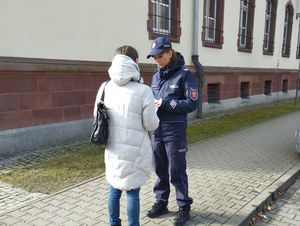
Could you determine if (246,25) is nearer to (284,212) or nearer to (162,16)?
(162,16)

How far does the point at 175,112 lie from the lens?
127 inches

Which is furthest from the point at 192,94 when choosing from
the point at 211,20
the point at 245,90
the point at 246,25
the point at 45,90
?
the point at 246,25

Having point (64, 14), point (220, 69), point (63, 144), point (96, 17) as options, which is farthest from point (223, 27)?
point (63, 144)

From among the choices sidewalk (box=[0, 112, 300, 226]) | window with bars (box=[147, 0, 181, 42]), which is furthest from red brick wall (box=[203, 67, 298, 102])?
sidewalk (box=[0, 112, 300, 226])

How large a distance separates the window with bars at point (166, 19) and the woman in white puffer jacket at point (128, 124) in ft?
20.3

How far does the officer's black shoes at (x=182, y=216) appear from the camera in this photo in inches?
134

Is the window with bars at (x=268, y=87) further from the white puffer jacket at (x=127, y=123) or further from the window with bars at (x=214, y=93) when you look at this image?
the white puffer jacket at (x=127, y=123)

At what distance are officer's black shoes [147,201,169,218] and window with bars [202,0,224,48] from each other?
8.39m

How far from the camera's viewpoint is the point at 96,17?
7.05 meters

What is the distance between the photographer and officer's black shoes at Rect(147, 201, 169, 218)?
11.8 ft

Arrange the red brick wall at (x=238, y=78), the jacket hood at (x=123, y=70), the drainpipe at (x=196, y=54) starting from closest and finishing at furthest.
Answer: the jacket hood at (x=123, y=70) < the drainpipe at (x=196, y=54) < the red brick wall at (x=238, y=78)

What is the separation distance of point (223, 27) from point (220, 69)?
1485 millimetres

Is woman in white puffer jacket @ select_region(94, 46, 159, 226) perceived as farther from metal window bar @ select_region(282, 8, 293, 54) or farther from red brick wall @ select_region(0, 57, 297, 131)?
metal window bar @ select_region(282, 8, 293, 54)

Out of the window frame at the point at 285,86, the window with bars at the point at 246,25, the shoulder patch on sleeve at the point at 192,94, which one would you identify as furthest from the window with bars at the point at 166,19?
the window frame at the point at 285,86
